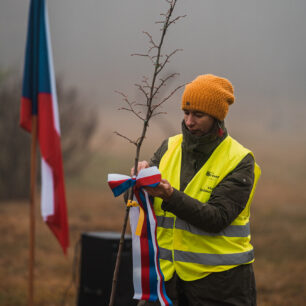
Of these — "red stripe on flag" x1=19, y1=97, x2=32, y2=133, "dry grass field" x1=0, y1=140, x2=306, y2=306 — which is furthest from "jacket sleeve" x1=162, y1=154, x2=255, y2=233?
"dry grass field" x1=0, y1=140, x2=306, y2=306

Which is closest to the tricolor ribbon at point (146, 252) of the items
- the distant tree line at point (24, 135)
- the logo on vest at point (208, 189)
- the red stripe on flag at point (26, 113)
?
the logo on vest at point (208, 189)

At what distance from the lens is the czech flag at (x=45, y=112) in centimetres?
250

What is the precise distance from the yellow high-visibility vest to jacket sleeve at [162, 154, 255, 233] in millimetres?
46

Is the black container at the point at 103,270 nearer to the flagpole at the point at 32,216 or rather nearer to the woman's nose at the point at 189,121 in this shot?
the flagpole at the point at 32,216

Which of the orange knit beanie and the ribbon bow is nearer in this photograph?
the ribbon bow

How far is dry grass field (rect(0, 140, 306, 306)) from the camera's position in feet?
18.5

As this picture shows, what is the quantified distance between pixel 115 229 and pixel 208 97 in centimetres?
570

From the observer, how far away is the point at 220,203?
7.41 ft

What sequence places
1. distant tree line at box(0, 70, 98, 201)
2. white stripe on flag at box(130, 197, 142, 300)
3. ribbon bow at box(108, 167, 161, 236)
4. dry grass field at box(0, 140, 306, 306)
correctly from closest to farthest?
1. ribbon bow at box(108, 167, 161, 236)
2. white stripe on flag at box(130, 197, 142, 300)
3. dry grass field at box(0, 140, 306, 306)
4. distant tree line at box(0, 70, 98, 201)

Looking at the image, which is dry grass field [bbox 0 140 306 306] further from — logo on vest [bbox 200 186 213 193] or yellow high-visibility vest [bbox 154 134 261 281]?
logo on vest [bbox 200 186 213 193]

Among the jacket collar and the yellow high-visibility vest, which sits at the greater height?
the jacket collar

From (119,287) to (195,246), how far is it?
54.3 inches

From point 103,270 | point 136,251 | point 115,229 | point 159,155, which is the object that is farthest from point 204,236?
point 115,229

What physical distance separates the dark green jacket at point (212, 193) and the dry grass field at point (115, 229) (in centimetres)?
319
